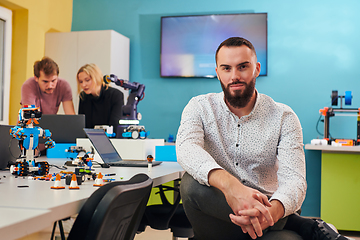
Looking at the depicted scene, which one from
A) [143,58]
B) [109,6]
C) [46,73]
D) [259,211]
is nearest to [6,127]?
[259,211]

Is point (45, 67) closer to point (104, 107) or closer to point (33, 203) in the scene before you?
point (104, 107)

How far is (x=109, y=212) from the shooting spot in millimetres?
786

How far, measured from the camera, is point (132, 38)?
459 centimetres

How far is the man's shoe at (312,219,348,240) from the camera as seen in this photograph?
3.23ft

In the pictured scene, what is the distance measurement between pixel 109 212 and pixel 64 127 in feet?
5.27

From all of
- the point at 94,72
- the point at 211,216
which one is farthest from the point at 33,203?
the point at 94,72

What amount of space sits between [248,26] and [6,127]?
326cm

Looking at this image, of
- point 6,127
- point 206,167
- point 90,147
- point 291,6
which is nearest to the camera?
point 206,167

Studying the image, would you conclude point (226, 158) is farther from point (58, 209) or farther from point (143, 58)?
point (143, 58)

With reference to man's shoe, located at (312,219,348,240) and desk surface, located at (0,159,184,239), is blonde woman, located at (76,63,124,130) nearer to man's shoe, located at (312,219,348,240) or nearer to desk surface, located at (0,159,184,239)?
desk surface, located at (0,159,184,239)

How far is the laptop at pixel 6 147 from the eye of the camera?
5.17 ft

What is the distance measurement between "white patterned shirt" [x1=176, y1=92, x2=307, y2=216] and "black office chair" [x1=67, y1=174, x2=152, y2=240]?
37 cm

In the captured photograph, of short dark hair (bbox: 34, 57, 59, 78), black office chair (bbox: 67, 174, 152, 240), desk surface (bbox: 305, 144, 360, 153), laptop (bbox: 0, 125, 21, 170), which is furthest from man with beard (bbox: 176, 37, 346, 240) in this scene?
short dark hair (bbox: 34, 57, 59, 78)

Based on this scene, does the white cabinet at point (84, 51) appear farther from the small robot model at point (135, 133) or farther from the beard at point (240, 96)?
the beard at point (240, 96)
